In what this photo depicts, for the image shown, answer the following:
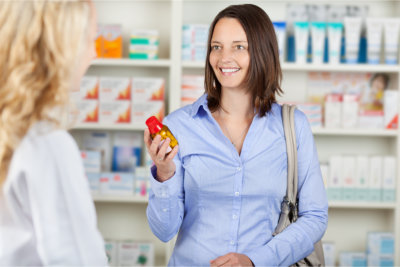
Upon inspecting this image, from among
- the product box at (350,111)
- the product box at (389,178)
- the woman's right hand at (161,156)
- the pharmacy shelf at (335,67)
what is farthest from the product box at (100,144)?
the woman's right hand at (161,156)

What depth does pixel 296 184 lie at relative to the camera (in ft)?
5.52

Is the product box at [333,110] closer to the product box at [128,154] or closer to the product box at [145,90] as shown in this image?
the product box at [145,90]

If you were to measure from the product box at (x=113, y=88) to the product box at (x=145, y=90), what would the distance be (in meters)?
0.05

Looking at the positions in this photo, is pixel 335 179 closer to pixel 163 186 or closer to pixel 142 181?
pixel 142 181

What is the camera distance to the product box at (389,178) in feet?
10.3

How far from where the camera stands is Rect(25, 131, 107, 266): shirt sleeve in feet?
2.79

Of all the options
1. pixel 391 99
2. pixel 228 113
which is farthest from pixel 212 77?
pixel 391 99

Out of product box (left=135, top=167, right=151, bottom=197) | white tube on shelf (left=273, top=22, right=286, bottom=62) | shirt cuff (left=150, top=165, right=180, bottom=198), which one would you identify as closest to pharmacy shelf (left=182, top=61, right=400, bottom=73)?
white tube on shelf (left=273, top=22, right=286, bottom=62)

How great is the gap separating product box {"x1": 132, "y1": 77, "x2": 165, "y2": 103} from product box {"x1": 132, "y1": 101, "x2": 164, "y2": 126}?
25 mm

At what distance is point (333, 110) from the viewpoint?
10.4ft

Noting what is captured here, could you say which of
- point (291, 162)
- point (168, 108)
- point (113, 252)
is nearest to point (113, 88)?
point (168, 108)

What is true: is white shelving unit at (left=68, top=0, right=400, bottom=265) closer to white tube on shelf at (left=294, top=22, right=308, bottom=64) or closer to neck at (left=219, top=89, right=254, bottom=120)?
white tube on shelf at (left=294, top=22, right=308, bottom=64)

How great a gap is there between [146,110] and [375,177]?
147cm

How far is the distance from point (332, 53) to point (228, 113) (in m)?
1.59
